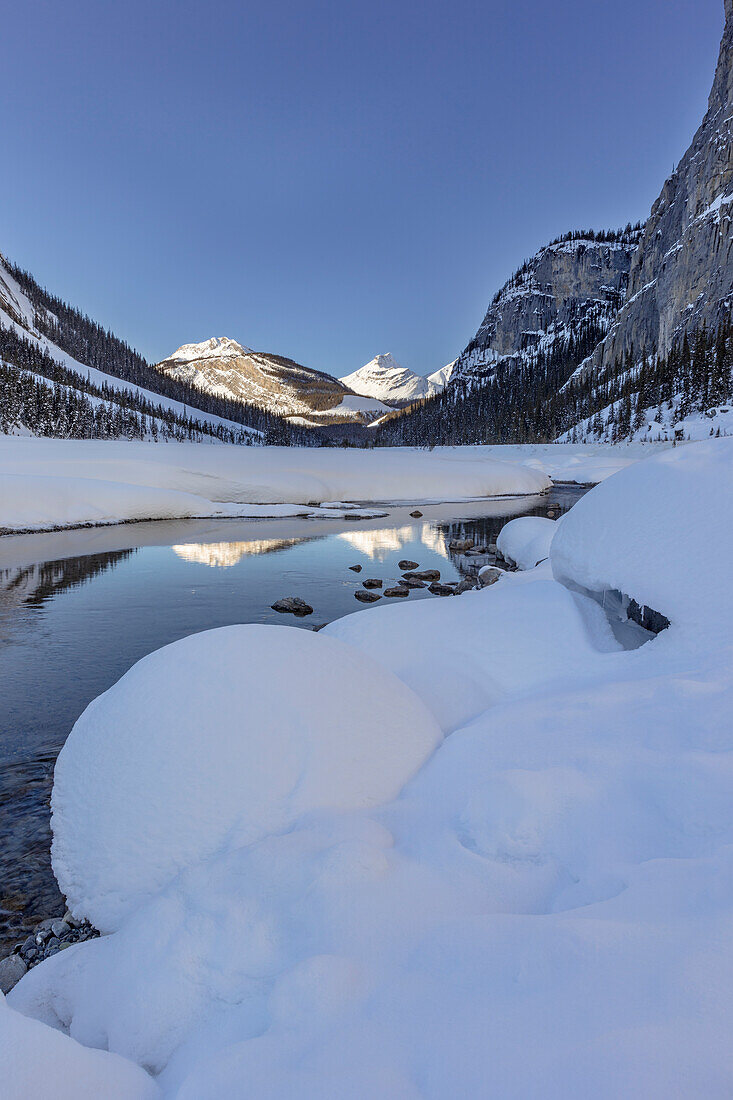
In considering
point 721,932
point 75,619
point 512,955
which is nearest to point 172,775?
point 512,955

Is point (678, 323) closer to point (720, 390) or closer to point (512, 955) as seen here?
point (720, 390)

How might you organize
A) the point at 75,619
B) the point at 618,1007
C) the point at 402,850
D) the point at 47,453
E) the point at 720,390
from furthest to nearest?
the point at 720,390
the point at 47,453
the point at 75,619
the point at 402,850
the point at 618,1007

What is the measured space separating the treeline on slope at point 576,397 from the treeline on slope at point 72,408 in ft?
187

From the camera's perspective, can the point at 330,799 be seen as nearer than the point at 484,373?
Yes

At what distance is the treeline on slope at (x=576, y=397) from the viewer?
63.2m

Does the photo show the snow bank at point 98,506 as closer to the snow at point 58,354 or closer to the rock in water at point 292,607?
the rock in water at point 292,607

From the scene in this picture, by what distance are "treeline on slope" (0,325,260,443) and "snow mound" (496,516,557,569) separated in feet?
239

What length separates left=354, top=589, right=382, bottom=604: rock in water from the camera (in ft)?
37.6

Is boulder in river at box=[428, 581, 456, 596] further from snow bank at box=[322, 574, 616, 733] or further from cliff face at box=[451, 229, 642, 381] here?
cliff face at box=[451, 229, 642, 381]

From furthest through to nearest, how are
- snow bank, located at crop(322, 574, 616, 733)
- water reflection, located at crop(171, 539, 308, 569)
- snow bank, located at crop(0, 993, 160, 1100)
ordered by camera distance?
water reflection, located at crop(171, 539, 308, 569) → snow bank, located at crop(322, 574, 616, 733) → snow bank, located at crop(0, 993, 160, 1100)

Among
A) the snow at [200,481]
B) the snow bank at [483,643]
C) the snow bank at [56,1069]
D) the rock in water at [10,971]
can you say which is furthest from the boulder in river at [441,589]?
the snow at [200,481]

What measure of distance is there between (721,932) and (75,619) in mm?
10990

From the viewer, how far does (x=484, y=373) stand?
7318 inches

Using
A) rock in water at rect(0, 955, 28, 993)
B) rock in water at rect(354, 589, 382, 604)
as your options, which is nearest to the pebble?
rock in water at rect(0, 955, 28, 993)
